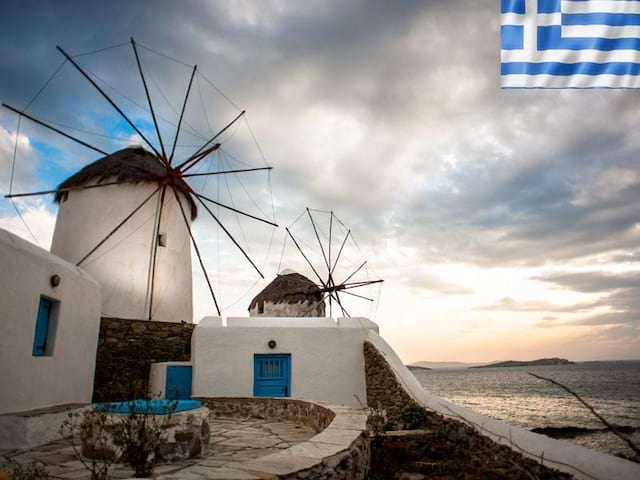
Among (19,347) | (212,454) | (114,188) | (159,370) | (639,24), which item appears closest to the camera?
(639,24)

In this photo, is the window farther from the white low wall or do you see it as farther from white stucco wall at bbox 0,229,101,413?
the white low wall

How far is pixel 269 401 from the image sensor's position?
8.01 metres

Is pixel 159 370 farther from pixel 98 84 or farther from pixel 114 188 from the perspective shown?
pixel 98 84

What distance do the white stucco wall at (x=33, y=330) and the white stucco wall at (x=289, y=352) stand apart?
2.21 meters

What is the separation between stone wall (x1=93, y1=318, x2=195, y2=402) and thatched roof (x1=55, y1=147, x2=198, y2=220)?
168 inches

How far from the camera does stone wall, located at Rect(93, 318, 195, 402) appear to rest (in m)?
9.41

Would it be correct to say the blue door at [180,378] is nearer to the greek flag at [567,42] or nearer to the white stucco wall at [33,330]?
the white stucco wall at [33,330]

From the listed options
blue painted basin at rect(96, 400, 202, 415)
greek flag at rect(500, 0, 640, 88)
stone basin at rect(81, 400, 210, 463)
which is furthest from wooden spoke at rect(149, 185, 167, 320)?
greek flag at rect(500, 0, 640, 88)

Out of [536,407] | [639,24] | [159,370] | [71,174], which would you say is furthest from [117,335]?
[536,407]

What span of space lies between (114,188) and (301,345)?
276 inches

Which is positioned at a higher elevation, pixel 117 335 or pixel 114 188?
pixel 114 188

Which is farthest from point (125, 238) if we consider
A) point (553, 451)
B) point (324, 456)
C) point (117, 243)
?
point (553, 451)

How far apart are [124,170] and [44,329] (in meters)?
6.92

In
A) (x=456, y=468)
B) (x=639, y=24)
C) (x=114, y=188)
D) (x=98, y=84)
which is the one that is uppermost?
(x=98, y=84)
